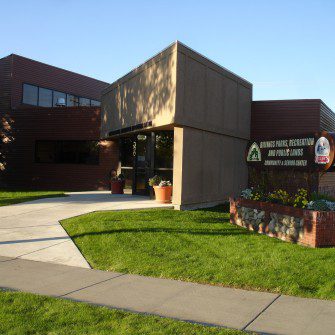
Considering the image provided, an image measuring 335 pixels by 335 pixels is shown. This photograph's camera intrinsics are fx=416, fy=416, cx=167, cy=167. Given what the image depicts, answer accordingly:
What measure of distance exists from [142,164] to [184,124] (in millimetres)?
4443

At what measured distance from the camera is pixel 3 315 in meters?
4.80

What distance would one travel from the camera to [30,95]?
2897cm

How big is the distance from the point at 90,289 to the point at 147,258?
1831 mm

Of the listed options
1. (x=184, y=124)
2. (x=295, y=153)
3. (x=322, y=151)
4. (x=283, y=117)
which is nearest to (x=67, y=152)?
(x=283, y=117)

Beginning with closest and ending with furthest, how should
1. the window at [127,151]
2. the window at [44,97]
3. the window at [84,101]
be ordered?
1. the window at [127,151]
2. the window at [44,97]
3. the window at [84,101]

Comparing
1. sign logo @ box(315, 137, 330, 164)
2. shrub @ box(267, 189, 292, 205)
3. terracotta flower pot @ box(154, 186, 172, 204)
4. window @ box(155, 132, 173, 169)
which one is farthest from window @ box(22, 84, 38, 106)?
sign logo @ box(315, 137, 330, 164)

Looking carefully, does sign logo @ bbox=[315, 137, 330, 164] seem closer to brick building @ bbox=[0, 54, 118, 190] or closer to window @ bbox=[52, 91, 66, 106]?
brick building @ bbox=[0, 54, 118, 190]

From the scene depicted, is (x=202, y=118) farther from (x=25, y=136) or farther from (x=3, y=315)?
(x=25, y=136)

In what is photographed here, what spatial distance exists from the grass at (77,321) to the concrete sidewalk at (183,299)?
0.28 metres

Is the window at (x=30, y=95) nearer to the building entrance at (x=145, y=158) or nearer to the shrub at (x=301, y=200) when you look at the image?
the building entrance at (x=145, y=158)

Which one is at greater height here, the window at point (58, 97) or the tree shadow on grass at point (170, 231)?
the window at point (58, 97)

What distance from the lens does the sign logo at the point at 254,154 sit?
11.6 metres

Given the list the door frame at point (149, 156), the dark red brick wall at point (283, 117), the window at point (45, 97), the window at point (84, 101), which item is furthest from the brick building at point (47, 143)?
the dark red brick wall at point (283, 117)

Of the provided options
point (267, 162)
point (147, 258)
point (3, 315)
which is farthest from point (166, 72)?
point (3, 315)
